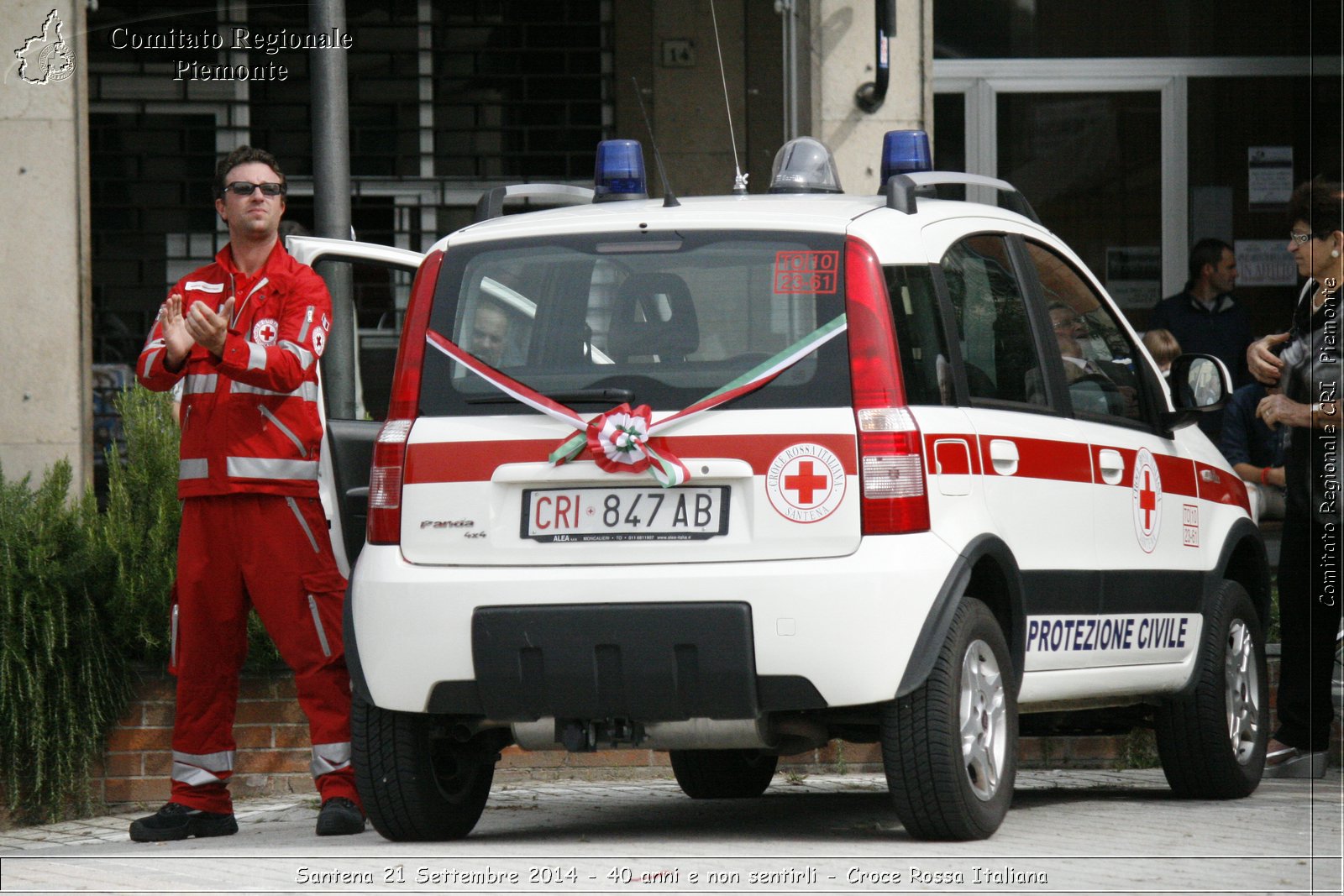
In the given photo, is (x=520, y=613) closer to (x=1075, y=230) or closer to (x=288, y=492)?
(x=288, y=492)

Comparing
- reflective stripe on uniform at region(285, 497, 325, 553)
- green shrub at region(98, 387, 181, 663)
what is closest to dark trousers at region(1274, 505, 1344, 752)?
reflective stripe on uniform at region(285, 497, 325, 553)

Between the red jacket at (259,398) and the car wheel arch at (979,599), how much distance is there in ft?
7.06

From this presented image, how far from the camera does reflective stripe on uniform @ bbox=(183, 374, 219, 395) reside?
6.41m

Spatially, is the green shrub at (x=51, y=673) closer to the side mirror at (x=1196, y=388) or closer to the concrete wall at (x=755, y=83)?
the side mirror at (x=1196, y=388)

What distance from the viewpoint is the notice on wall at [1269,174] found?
41.3 ft

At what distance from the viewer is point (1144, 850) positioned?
18.2ft

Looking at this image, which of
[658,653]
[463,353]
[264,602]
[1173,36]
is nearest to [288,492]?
[264,602]

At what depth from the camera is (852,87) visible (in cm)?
1011

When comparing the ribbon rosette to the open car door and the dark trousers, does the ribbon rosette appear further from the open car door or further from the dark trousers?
the dark trousers

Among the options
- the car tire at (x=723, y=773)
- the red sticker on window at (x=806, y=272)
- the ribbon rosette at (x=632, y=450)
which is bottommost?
the car tire at (x=723, y=773)

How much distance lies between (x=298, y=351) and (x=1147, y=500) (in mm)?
2719

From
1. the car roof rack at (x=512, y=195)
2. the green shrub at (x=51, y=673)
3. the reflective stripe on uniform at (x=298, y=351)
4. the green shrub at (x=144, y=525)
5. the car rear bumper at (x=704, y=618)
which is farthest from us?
the green shrub at (x=144, y=525)

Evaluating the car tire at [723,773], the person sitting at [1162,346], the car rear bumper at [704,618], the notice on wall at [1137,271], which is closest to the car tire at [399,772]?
the car rear bumper at [704,618]

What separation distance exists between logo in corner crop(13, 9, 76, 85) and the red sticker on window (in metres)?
5.37
